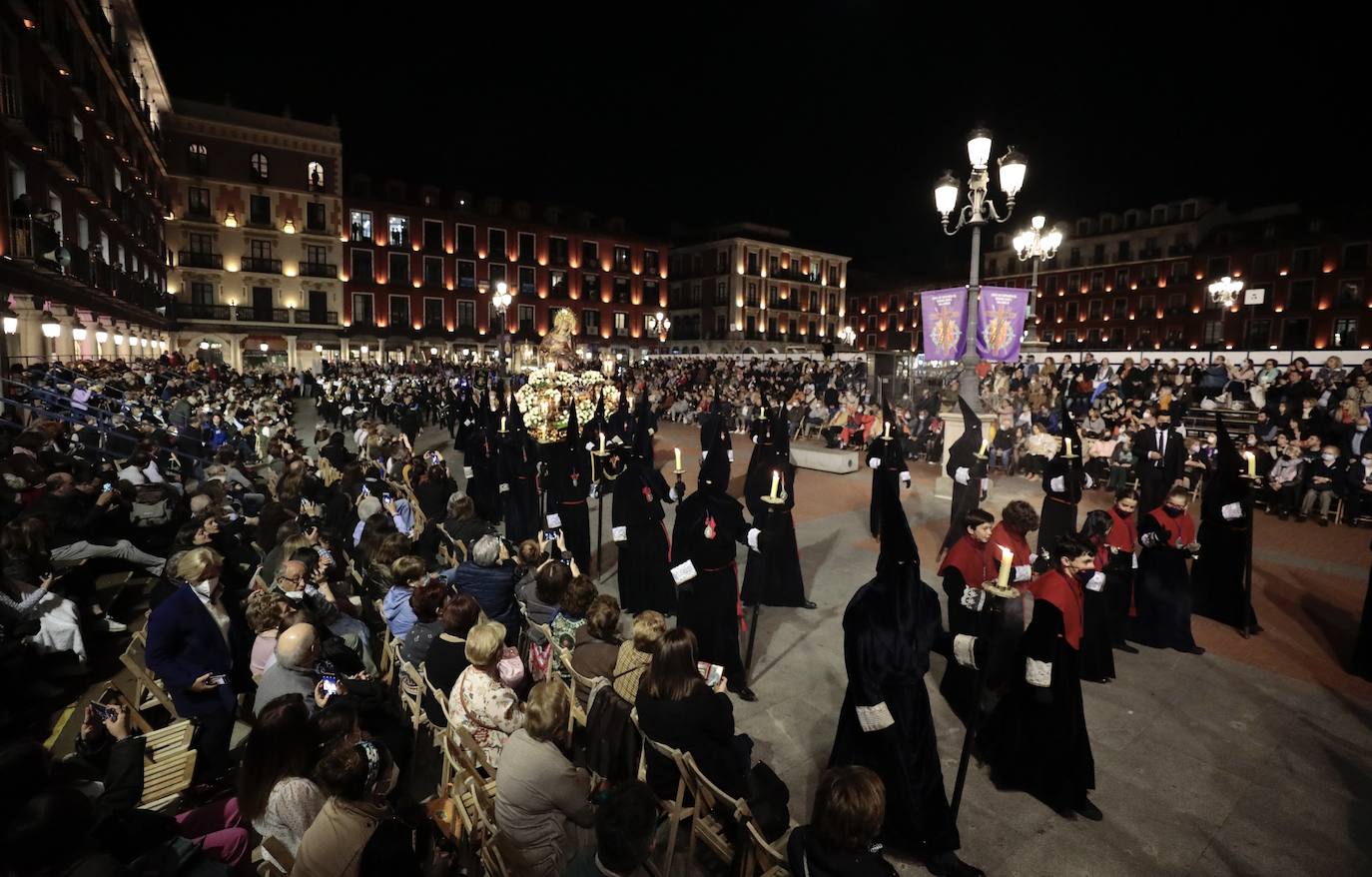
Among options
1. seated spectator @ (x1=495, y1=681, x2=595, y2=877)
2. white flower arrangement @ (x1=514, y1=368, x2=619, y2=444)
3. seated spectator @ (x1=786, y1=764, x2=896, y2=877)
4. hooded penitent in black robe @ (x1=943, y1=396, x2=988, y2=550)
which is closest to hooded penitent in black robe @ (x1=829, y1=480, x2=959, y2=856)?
seated spectator @ (x1=786, y1=764, x2=896, y2=877)

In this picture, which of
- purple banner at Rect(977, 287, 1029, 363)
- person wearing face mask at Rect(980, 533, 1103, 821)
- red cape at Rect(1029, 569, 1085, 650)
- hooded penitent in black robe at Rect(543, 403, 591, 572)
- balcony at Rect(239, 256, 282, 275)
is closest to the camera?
person wearing face mask at Rect(980, 533, 1103, 821)

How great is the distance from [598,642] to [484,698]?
31.2 inches

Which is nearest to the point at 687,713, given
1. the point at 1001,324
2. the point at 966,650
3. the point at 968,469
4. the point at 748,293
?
the point at 966,650

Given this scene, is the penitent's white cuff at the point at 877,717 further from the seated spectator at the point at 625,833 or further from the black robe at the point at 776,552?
the black robe at the point at 776,552

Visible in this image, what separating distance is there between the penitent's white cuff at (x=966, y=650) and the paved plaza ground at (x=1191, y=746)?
1.07 metres

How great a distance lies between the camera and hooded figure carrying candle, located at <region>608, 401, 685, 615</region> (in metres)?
6.80

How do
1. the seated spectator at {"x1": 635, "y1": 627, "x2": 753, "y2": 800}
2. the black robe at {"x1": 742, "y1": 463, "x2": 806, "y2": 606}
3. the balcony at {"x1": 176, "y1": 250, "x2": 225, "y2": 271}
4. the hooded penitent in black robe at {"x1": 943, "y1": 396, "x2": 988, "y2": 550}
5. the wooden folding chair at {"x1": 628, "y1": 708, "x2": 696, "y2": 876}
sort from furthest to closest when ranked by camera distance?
the balcony at {"x1": 176, "y1": 250, "x2": 225, "y2": 271} → the hooded penitent in black robe at {"x1": 943, "y1": 396, "x2": 988, "y2": 550} → the black robe at {"x1": 742, "y1": 463, "x2": 806, "y2": 606} → the seated spectator at {"x1": 635, "y1": 627, "x2": 753, "y2": 800} → the wooden folding chair at {"x1": 628, "y1": 708, "x2": 696, "y2": 876}

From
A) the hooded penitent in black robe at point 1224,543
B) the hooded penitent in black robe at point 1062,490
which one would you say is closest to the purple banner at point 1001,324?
the hooded penitent in black robe at point 1062,490

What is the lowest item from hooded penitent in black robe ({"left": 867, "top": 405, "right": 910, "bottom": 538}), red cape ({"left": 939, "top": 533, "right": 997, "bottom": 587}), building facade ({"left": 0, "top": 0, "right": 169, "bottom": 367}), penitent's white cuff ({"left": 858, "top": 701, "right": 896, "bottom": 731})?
penitent's white cuff ({"left": 858, "top": 701, "right": 896, "bottom": 731})

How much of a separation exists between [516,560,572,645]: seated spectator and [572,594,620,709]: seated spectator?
0.54 m

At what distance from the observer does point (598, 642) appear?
160 inches

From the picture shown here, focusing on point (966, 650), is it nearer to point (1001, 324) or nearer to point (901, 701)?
point (901, 701)

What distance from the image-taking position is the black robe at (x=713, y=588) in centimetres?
541

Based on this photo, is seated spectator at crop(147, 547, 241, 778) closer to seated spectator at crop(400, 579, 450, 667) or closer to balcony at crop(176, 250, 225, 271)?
seated spectator at crop(400, 579, 450, 667)
